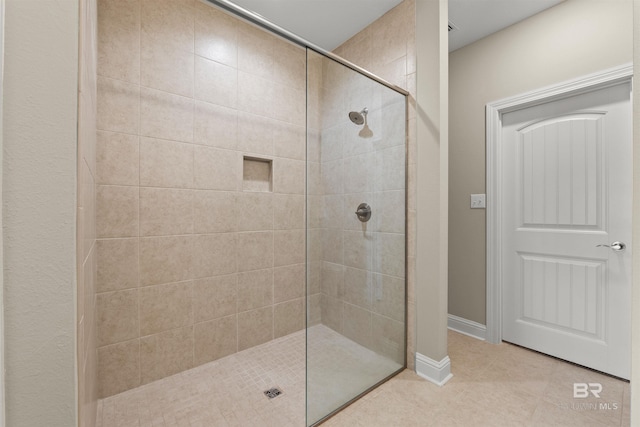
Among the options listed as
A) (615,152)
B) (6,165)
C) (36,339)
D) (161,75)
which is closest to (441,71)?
(615,152)

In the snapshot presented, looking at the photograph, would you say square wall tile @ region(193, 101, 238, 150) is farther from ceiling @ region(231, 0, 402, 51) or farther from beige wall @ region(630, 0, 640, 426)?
beige wall @ region(630, 0, 640, 426)

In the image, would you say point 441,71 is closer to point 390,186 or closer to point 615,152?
point 390,186

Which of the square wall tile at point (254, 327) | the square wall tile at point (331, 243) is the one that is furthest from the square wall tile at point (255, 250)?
the square wall tile at point (331, 243)

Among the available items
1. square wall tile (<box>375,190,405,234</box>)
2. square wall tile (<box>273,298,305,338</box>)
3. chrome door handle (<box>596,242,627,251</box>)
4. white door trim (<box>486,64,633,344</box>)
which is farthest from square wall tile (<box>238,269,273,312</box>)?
chrome door handle (<box>596,242,627,251</box>)

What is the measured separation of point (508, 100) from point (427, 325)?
1.81m

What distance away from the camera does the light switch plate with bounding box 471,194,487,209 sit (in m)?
2.26

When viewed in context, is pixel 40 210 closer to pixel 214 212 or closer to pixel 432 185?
pixel 214 212

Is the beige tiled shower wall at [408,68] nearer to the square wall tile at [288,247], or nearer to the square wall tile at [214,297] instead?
the square wall tile at [288,247]

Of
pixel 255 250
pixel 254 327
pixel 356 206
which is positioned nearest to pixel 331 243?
pixel 356 206

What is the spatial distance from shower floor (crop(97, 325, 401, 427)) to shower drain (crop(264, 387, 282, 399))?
2 cm

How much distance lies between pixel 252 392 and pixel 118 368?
769 mm

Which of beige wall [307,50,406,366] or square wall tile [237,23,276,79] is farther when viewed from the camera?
square wall tile [237,23,276,79]

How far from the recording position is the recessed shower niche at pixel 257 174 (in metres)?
2.11

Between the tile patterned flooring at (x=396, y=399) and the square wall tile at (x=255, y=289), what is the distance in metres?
0.38
